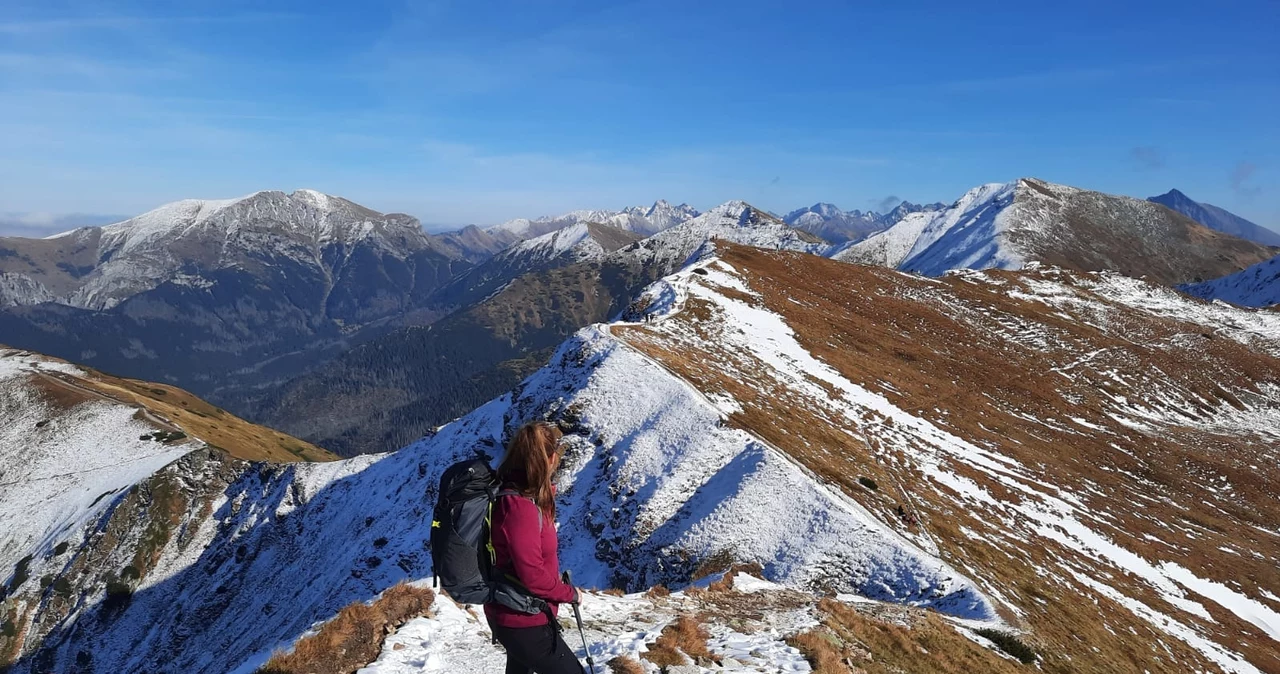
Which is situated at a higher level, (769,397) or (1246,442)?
(769,397)

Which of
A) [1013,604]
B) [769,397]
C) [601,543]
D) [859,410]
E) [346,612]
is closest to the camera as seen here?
[346,612]

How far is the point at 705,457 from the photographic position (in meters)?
36.5

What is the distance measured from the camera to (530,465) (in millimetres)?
7758

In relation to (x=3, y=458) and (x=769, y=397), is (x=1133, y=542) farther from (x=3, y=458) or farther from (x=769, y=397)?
(x=3, y=458)

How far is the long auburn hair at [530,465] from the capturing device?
775 centimetres

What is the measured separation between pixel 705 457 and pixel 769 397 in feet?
38.5

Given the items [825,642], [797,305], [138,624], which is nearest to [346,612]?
[825,642]

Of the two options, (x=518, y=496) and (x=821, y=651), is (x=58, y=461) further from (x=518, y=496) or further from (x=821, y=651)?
(x=518, y=496)

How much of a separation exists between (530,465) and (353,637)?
29.0 feet

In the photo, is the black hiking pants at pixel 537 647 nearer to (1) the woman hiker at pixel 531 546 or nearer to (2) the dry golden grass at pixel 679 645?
(1) the woman hiker at pixel 531 546

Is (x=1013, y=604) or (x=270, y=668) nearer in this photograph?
(x=270, y=668)

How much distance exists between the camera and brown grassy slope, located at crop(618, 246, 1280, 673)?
30.5m

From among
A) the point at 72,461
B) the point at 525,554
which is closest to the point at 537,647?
the point at 525,554

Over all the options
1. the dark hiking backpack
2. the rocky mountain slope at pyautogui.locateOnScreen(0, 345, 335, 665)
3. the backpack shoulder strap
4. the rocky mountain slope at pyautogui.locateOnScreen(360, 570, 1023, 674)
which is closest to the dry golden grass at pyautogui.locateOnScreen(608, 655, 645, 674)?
the rocky mountain slope at pyautogui.locateOnScreen(360, 570, 1023, 674)
